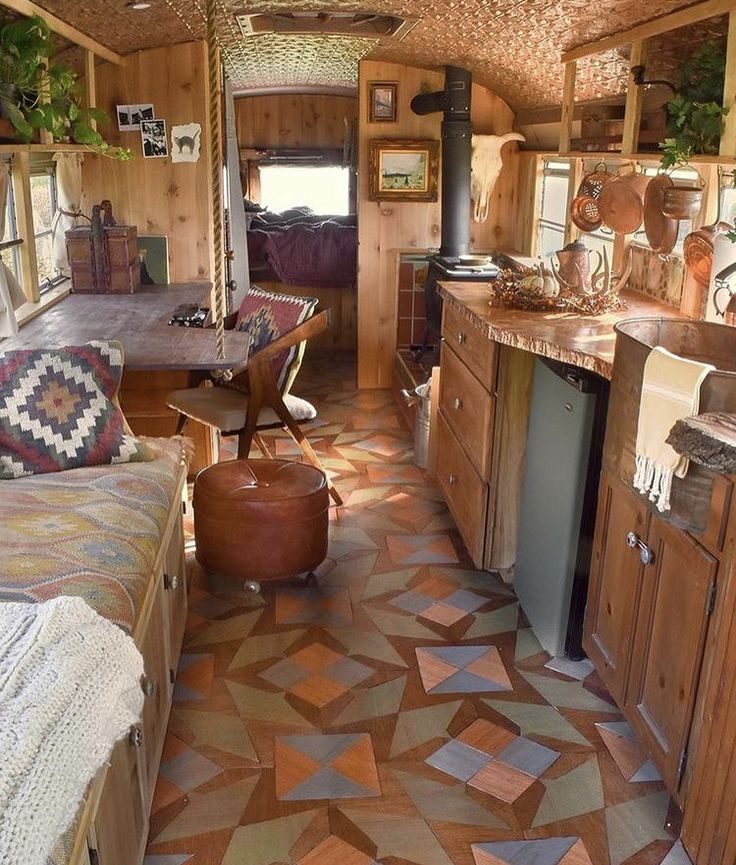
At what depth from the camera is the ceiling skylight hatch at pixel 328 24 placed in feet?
13.4

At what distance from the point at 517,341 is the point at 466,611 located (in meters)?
0.99

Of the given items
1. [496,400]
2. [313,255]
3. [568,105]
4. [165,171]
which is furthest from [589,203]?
[313,255]

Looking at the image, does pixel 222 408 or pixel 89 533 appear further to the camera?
pixel 222 408

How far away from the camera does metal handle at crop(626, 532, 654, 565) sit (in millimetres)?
2062

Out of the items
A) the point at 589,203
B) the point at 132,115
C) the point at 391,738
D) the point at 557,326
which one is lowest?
the point at 391,738

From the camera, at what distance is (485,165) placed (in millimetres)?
5520

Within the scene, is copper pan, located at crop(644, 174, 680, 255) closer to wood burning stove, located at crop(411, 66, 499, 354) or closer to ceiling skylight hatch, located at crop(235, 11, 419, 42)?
ceiling skylight hatch, located at crop(235, 11, 419, 42)

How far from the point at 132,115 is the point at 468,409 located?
2876 mm

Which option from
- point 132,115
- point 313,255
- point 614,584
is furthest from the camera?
point 313,255

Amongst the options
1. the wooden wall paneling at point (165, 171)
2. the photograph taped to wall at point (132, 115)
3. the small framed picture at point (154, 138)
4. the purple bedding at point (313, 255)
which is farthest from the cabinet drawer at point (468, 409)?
the purple bedding at point (313, 255)

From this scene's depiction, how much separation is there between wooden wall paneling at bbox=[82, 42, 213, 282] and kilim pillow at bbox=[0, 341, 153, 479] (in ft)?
9.11

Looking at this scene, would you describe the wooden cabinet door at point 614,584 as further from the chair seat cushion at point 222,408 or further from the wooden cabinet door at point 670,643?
the chair seat cushion at point 222,408

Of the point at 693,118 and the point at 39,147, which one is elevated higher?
the point at 693,118

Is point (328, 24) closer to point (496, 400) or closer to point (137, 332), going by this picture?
point (137, 332)
